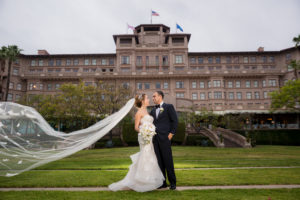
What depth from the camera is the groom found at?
5.93 m

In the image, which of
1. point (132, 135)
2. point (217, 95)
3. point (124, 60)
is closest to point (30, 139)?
point (132, 135)

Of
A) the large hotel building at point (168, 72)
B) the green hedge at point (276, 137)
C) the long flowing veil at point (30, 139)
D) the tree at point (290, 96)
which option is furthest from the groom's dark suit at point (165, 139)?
the large hotel building at point (168, 72)

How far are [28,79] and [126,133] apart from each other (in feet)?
146

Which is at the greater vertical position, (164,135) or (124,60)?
(124,60)

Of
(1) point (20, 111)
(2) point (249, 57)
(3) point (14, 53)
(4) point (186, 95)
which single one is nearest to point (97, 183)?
(1) point (20, 111)

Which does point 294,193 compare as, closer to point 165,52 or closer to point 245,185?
point 245,185

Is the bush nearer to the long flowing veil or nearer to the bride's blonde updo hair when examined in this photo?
the long flowing veil

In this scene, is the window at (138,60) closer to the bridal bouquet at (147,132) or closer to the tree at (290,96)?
the tree at (290,96)

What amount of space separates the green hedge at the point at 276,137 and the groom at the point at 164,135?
30.5 metres

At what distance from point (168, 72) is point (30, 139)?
5200 centimetres

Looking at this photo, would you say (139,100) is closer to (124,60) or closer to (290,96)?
(290,96)

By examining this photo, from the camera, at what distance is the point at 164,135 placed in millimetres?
6074

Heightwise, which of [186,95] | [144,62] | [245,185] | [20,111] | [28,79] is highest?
[144,62]

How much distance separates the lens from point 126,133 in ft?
102
